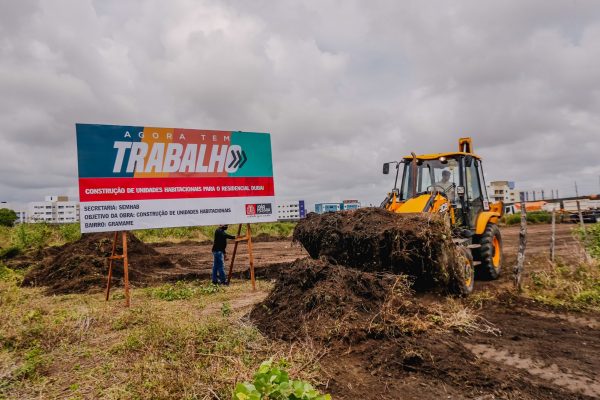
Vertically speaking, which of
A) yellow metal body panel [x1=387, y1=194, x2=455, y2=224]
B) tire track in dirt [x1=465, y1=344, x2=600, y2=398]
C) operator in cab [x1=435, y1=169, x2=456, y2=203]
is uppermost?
operator in cab [x1=435, y1=169, x2=456, y2=203]

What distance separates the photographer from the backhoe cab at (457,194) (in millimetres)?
9797

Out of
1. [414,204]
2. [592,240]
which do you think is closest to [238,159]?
[414,204]

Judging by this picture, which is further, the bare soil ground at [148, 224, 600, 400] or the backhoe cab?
the backhoe cab

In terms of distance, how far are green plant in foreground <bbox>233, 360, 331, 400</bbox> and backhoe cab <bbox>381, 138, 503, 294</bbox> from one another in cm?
667

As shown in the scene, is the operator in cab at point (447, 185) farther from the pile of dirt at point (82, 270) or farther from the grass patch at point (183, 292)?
the pile of dirt at point (82, 270)

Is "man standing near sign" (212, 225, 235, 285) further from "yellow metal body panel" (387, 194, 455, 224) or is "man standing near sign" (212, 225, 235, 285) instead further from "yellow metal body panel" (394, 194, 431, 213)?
"yellow metal body panel" (394, 194, 431, 213)

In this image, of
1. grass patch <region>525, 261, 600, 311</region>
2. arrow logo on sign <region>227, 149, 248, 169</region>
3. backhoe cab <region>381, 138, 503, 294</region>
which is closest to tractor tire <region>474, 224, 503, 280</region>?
backhoe cab <region>381, 138, 503, 294</region>

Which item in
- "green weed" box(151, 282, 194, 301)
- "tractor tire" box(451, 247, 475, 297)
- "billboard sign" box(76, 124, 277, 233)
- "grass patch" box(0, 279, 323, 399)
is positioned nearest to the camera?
"grass patch" box(0, 279, 323, 399)

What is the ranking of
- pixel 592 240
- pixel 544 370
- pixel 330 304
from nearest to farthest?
pixel 544 370
pixel 330 304
pixel 592 240

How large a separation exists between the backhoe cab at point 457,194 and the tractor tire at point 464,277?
886 mm

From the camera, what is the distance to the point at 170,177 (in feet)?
30.5

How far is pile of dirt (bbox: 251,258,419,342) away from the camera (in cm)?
558

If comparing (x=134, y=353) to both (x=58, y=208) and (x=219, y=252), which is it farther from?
(x=58, y=208)

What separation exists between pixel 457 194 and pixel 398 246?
332cm
